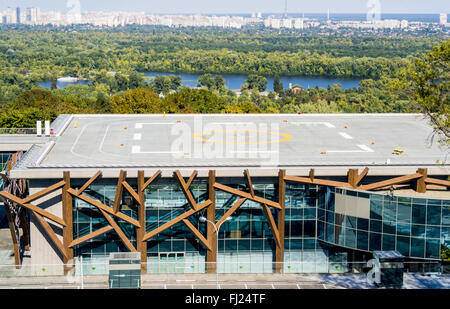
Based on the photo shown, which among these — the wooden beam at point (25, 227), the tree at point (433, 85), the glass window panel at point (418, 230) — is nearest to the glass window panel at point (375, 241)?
the glass window panel at point (418, 230)

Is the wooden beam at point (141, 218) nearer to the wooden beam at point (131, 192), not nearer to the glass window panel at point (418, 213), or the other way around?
the wooden beam at point (131, 192)

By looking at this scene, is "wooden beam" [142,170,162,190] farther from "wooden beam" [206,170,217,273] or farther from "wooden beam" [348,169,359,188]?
"wooden beam" [348,169,359,188]

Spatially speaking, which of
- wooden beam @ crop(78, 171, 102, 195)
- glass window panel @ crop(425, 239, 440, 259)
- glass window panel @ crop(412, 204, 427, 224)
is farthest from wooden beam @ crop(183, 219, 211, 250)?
glass window panel @ crop(425, 239, 440, 259)

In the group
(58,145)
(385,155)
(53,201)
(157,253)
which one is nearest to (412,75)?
(385,155)

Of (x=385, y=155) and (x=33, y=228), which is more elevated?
(x=385, y=155)
